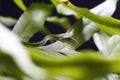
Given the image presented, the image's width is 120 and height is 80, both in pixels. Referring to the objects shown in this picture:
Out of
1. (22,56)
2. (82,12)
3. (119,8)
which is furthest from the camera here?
(119,8)

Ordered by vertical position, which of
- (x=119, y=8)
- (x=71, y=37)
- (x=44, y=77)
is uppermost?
(x=119, y=8)

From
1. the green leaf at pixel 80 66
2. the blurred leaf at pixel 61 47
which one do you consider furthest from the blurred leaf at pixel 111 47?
the green leaf at pixel 80 66

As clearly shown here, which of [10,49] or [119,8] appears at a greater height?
[119,8]

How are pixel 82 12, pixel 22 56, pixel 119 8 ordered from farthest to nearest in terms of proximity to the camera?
1. pixel 119 8
2. pixel 82 12
3. pixel 22 56

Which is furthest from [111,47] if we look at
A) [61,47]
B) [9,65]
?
[9,65]

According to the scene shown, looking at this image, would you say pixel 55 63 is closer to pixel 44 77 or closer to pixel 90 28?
pixel 44 77

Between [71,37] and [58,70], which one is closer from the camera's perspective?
[58,70]

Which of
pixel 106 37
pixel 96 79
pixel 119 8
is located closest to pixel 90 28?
pixel 106 37

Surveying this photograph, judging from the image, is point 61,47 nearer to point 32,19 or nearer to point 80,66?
point 32,19
